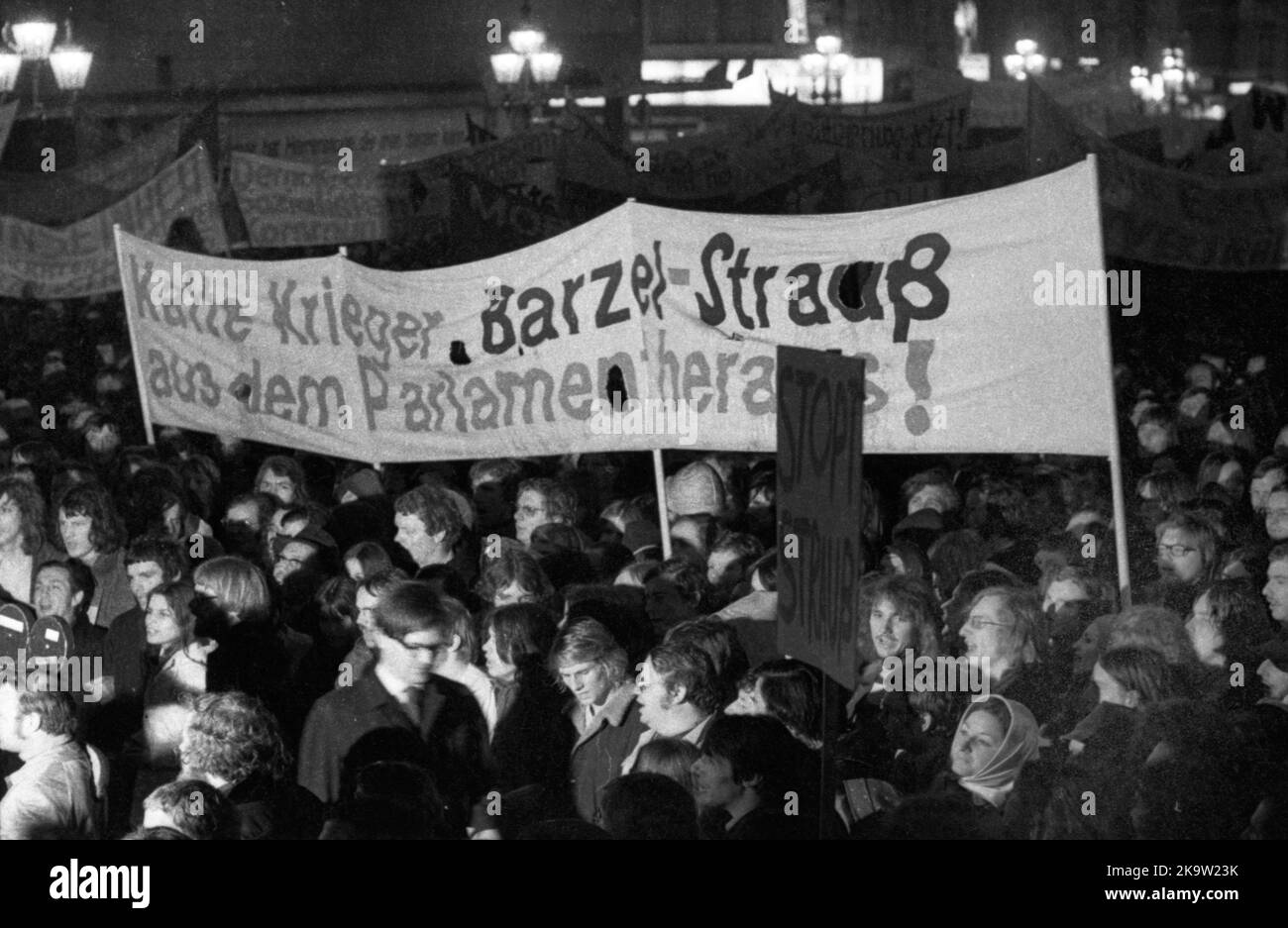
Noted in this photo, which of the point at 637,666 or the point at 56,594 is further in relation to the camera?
the point at 56,594

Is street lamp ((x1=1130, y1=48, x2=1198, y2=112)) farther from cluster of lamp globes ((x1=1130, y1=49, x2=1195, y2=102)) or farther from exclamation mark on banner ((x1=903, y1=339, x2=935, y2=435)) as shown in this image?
exclamation mark on banner ((x1=903, y1=339, x2=935, y2=435))

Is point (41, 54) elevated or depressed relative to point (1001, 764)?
elevated

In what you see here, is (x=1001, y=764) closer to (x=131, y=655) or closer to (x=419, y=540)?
(x=419, y=540)

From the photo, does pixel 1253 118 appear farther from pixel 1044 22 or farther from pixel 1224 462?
pixel 1224 462

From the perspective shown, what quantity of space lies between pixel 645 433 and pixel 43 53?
2.68 m

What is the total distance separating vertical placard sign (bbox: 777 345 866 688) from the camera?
3.42 metres

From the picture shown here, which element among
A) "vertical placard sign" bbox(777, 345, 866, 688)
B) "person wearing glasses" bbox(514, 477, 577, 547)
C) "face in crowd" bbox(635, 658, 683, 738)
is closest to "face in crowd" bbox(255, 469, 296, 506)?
"person wearing glasses" bbox(514, 477, 577, 547)

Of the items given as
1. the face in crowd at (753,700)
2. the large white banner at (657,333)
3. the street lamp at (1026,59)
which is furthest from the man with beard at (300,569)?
the street lamp at (1026,59)

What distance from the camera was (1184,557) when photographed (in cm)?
445

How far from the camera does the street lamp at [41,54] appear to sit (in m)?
6.27

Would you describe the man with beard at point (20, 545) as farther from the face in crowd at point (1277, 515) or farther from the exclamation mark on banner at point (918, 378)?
the face in crowd at point (1277, 515)

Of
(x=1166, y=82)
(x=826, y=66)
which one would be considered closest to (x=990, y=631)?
(x=826, y=66)
